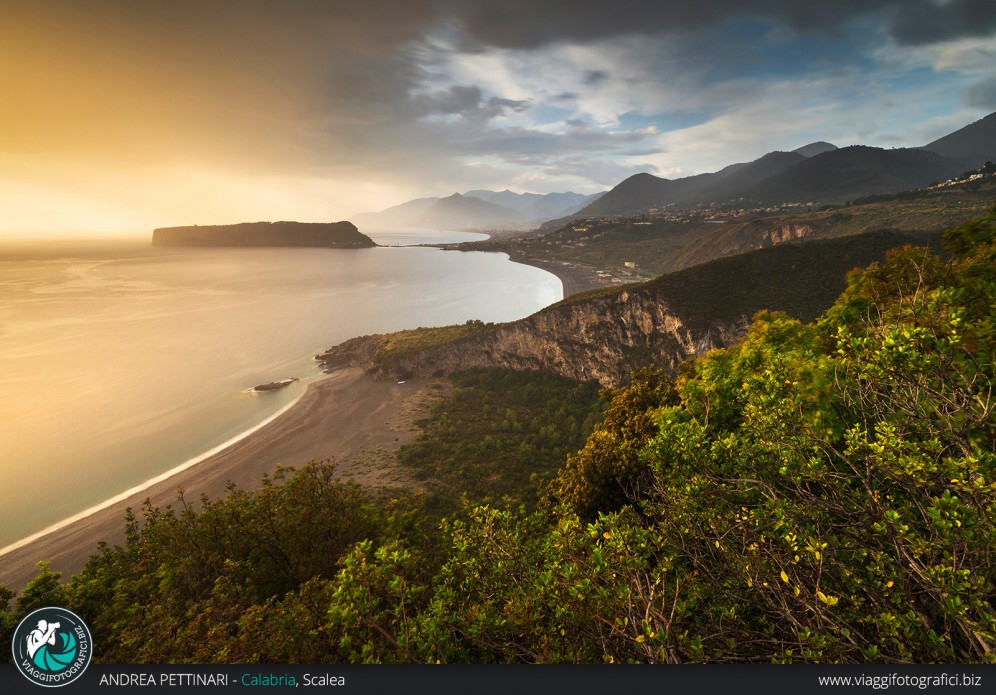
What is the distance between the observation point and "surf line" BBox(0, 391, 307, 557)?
118 feet

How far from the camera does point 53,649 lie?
597 cm

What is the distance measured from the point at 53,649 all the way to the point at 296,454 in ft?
154

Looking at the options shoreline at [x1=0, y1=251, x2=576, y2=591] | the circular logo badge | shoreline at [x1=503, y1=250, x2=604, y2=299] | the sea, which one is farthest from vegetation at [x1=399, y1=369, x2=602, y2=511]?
shoreline at [x1=503, y1=250, x2=604, y2=299]

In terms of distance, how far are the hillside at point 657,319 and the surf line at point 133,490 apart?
25.1 metres

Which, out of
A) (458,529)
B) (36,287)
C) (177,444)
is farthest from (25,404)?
(36,287)

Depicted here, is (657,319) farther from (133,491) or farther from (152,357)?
(152,357)

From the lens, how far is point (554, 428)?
48562 millimetres

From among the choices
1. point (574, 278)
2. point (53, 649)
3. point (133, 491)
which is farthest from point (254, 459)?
point (574, 278)

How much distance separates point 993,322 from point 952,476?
292 inches

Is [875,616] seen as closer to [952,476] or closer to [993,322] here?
[952,476]

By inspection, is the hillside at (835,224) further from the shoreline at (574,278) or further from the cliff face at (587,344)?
the cliff face at (587,344)

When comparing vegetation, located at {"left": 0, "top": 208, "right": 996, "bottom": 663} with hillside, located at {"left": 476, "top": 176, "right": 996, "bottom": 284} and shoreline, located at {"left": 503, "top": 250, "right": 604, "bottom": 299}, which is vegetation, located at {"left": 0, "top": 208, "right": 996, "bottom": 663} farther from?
shoreline, located at {"left": 503, "top": 250, "right": 604, "bottom": 299}

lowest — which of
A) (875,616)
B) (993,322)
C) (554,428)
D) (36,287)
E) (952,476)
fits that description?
(554,428)

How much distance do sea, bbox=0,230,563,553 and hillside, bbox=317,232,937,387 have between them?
97.2 ft
